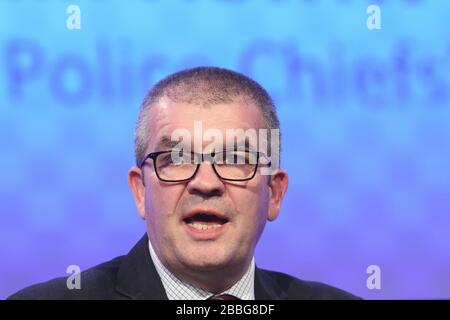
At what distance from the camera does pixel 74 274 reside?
6.08 feet

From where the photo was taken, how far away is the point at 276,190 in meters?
1.84

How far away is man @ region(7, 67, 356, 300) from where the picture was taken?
1649mm

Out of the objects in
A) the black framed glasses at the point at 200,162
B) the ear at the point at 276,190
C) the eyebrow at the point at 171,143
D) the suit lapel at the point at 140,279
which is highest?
the eyebrow at the point at 171,143

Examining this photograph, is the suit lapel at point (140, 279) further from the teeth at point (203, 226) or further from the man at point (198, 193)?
the teeth at point (203, 226)

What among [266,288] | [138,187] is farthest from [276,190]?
[138,187]

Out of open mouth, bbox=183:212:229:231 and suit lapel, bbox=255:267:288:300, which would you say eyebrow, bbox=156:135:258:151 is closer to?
open mouth, bbox=183:212:229:231

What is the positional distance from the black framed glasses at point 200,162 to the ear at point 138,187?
0.09 metres

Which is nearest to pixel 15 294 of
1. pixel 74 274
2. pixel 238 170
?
pixel 74 274

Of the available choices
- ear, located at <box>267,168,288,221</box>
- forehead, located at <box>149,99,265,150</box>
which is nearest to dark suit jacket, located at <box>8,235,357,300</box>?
ear, located at <box>267,168,288,221</box>

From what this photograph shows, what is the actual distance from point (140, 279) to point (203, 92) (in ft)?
1.58

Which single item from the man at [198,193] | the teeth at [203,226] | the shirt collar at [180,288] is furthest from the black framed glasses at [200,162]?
the shirt collar at [180,288]

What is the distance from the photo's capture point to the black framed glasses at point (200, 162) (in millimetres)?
1661

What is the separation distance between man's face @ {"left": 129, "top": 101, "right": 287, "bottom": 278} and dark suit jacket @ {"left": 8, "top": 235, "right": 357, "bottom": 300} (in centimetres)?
6
